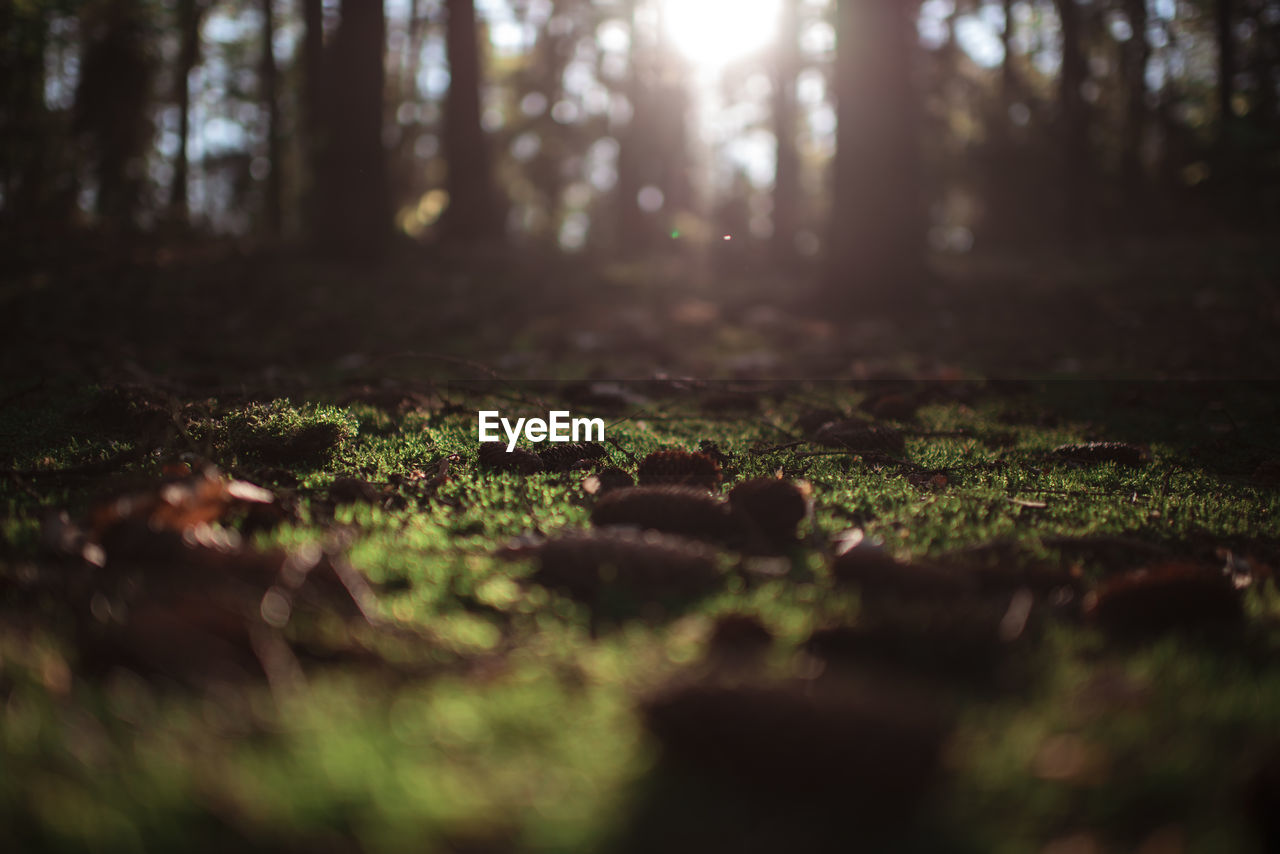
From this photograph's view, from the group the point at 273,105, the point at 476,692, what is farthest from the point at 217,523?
the point at 273,105

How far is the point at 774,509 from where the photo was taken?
1701 millimetres

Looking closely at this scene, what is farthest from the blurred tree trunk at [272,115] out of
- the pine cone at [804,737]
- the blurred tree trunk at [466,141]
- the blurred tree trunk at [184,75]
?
the pine cone at [804,737]

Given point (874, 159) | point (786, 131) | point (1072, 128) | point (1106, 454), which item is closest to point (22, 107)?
point (874, 159)

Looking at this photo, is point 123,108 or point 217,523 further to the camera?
point 123,108

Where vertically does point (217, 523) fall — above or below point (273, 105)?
below

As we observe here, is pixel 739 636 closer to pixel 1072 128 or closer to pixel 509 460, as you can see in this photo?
pixel 509 460

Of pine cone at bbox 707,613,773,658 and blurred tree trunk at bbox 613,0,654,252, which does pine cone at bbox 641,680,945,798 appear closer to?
pine cone at bbox 707,613,773,658

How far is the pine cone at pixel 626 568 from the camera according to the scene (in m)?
1.36

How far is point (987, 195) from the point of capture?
1833cm

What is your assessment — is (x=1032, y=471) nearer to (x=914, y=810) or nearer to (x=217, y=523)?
(x=914, y=810)

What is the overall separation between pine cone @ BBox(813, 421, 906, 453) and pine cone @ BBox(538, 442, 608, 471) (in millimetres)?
768

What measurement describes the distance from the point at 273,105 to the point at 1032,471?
1877 centimetres

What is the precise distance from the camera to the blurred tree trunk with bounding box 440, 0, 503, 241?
9977mm

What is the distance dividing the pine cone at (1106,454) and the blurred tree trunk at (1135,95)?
51.1 ft
